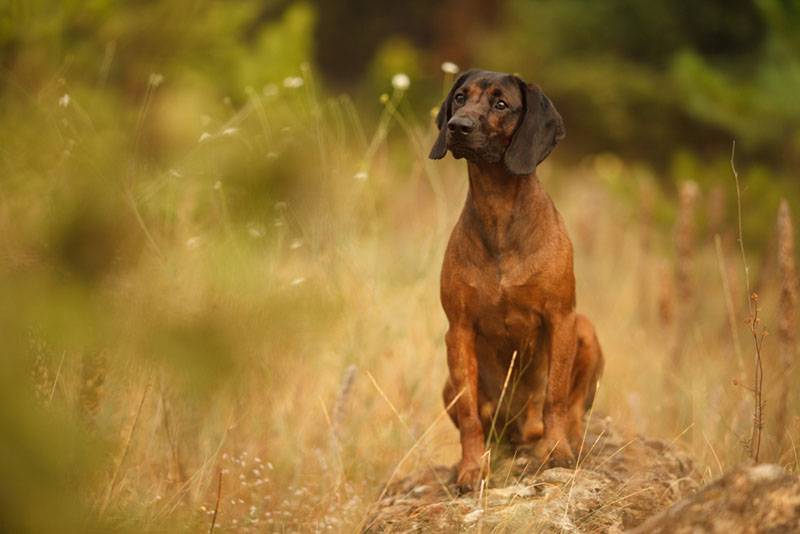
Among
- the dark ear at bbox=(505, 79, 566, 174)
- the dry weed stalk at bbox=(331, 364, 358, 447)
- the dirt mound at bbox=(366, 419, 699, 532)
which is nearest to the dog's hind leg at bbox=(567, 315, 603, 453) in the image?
the dirt mound at bbox=(366, 419, 699, 532)

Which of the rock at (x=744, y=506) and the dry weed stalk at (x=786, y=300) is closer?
the rock at (x=744, y=506)

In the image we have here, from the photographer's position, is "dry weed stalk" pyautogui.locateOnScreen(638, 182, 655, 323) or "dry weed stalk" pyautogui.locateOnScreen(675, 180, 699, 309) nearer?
"dry weed stalk" pyautogui.locateOnScreen(675, 180, 699, 309)

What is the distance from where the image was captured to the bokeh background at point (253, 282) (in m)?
1.96

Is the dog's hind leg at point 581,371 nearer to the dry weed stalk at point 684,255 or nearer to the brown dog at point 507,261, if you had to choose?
the brown dog at point 507,261

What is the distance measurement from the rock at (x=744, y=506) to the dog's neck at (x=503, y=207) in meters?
1.18

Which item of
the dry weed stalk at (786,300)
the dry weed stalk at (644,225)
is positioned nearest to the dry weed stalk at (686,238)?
the dry weed stalk at (644,225)

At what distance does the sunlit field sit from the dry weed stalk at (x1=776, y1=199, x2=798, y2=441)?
12cm

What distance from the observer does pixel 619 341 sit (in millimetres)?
6527

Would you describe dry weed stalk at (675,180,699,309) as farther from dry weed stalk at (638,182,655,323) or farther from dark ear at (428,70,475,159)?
dark ear at (428,70,475,159)

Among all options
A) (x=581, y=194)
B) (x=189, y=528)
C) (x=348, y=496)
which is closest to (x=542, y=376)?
(x=348, y=496)

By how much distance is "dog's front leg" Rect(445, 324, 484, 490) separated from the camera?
3.46m

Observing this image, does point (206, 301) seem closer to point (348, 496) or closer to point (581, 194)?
point (348, 496)

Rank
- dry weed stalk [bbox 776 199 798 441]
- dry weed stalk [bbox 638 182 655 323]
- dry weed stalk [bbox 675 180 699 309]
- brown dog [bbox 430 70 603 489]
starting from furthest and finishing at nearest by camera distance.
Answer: dry weed stalk [bbox 638 182 655 323]
dry weed stalk [bbox 675 180 699 309]
dry weed stalk [bbox 776 199 798 441]
brown dog [bbox 430 70 603 489]

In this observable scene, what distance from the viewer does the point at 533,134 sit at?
339 cm
